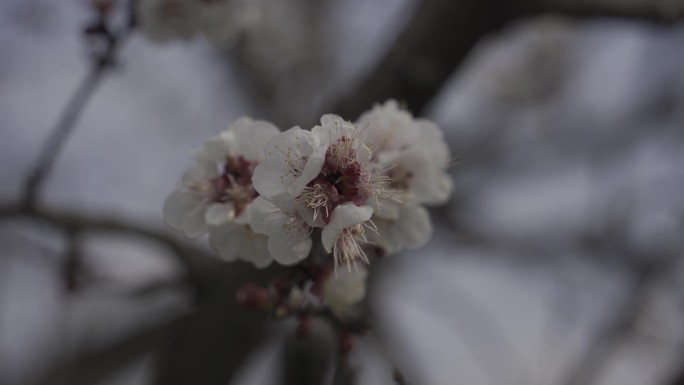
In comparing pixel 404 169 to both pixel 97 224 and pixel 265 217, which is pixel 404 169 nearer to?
pixel 265 217

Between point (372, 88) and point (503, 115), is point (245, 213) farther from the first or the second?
point (503, 115)

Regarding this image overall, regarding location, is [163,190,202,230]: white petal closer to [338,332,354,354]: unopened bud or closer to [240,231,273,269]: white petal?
[240,231,273,269]: white petal

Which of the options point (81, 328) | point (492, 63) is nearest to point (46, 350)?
point (81, 328)

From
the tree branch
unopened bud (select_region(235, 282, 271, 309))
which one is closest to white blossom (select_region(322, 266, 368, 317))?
unopened bud (select_region(235, 282, 271, 309))

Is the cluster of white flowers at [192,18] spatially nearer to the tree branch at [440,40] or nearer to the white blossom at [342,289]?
the tree branch at [440,40]

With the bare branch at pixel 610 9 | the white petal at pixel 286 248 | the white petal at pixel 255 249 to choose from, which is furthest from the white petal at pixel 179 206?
the bare branch at pixel 610 9

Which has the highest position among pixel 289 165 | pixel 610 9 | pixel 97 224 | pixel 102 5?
pixel 102 5

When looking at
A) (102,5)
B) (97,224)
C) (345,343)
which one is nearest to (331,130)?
(345,343)
